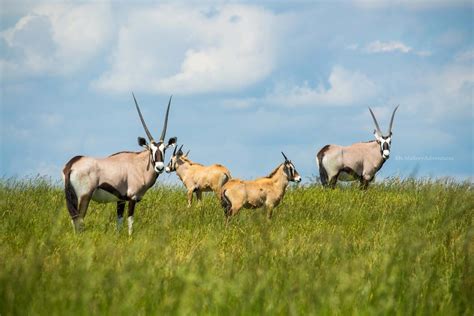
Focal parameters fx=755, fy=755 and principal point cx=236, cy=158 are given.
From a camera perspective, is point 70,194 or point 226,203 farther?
point 226,203

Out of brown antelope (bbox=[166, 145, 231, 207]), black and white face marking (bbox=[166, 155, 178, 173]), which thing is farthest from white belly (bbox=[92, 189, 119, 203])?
black and white face marking (bbox=[166, 155, 178, 173])

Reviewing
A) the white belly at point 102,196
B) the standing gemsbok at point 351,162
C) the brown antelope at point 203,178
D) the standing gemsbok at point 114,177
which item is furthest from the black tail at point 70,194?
the standing gemsbok at point 351,162

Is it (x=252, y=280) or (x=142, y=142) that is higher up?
(x=142, y=142)

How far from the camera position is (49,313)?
20.0 feet

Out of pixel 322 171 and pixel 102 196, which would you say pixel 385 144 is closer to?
pixel 322 171

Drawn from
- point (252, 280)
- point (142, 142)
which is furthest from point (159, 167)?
point (252, 280)

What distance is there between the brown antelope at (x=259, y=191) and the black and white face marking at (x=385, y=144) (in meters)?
8.70

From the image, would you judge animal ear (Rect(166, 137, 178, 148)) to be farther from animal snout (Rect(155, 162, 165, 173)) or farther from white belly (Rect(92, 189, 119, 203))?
white belly (Rect(92, 189, 119, 203))

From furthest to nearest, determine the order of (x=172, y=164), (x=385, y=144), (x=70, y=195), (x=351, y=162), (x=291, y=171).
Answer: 1. (x=385, y=144)
2. (x=351, y=162)
3. (x=172, y=164)
4. (x=291, y=171)
5. (x=70, y=195)

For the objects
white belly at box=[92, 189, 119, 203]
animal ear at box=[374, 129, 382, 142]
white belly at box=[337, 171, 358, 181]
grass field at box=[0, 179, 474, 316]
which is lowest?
grass field at box=[0, 179, 474, 316]

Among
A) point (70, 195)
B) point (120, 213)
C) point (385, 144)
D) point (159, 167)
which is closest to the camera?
point (70, 195)

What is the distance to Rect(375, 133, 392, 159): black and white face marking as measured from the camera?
22609 millimetres

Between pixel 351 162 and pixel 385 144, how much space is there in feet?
4.14

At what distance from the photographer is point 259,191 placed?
45.7ft
